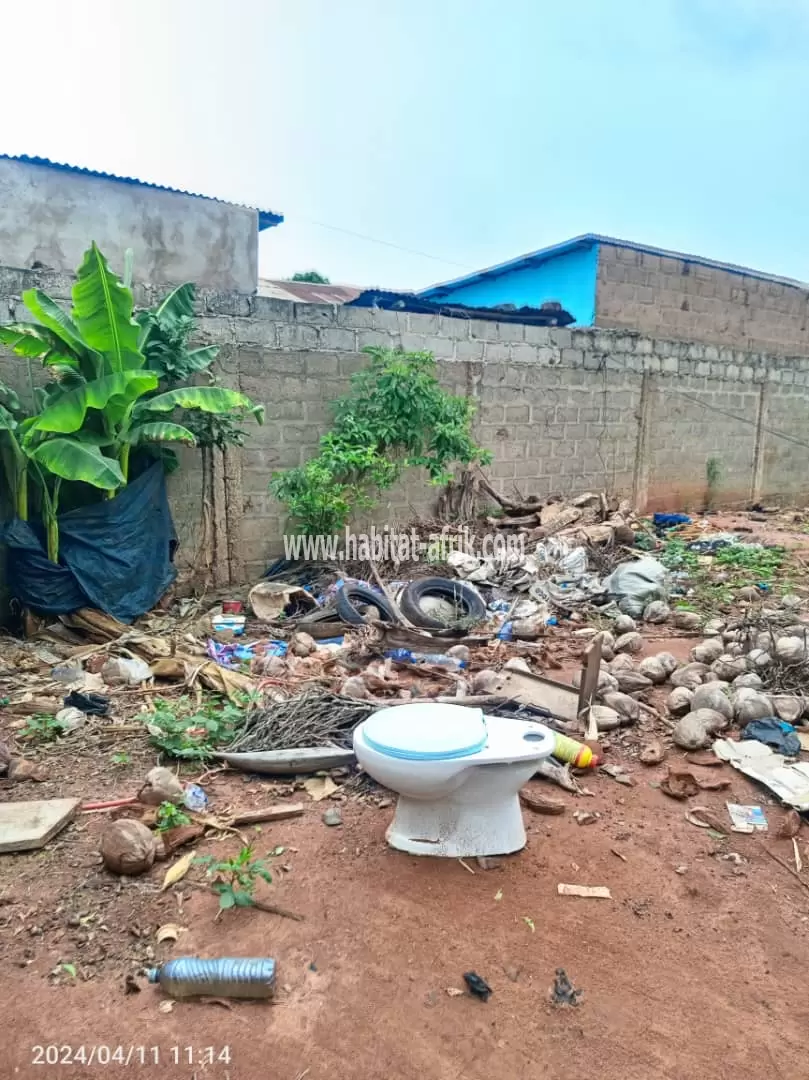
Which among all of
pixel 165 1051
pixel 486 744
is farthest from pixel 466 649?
pixel 165 1051

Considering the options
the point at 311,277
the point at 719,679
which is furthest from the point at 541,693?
the point at 311,277

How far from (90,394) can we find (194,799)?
109 inches

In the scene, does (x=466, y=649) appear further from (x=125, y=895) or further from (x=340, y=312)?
(x=340, y=312)

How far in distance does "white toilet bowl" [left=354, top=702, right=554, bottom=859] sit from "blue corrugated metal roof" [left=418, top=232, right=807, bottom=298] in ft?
32.9

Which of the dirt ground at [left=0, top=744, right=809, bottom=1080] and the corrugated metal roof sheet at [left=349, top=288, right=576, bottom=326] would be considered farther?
the corrugated metal roof sheet at [left=349, top=288, right=576, bottom=326]

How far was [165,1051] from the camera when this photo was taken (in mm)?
1797

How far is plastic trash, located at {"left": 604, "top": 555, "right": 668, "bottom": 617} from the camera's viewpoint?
18.8 feet

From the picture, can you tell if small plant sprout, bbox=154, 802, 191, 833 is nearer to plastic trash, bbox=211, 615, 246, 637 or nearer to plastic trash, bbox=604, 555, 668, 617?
plastic trash, bbox=211, 615, 246, 637

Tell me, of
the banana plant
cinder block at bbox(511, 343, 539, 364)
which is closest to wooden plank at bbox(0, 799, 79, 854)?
the banana plant

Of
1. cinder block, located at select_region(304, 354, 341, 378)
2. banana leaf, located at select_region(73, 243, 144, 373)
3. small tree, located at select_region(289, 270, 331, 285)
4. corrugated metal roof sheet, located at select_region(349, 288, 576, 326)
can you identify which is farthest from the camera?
small tree, located at select_region(289, 270, 331, 285)

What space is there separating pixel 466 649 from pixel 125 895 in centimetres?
277

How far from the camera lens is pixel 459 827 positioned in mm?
2592

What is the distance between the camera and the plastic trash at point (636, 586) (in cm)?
573
